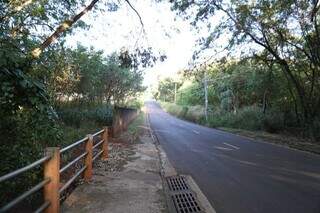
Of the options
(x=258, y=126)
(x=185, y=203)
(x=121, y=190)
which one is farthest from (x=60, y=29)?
(x=258, y=126)

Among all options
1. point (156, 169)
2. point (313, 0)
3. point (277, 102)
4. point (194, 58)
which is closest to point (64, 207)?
point (156, 169)

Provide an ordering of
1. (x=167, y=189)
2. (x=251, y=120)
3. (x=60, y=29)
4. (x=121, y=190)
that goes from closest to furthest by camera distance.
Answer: (x=121, y=190) → (x=167, y=189) → (x=60, y=29) → (x=251, y=120)

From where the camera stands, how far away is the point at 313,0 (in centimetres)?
1688

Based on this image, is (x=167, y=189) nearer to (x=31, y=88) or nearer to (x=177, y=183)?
(x=177, y=183)

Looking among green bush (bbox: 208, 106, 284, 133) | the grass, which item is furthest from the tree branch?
green bush (bbox: 208, 106, 284, 133)

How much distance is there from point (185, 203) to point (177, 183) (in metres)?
1.71

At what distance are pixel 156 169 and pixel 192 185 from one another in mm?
1825

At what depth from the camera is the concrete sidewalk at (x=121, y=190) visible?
588 centimetres

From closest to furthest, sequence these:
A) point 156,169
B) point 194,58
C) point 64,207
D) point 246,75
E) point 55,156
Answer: point 55,156, point 64,207, point 156,169, point 194,58, point 246,75

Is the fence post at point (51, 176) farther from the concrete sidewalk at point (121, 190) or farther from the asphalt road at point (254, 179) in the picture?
the asphalt road at point (254, 179)

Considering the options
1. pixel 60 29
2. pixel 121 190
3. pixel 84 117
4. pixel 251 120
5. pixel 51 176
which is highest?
pixel 60 29

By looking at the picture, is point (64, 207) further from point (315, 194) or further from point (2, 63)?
point (315, 194)

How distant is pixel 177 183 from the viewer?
8562mm

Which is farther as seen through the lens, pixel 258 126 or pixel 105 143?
pixel 258 126
